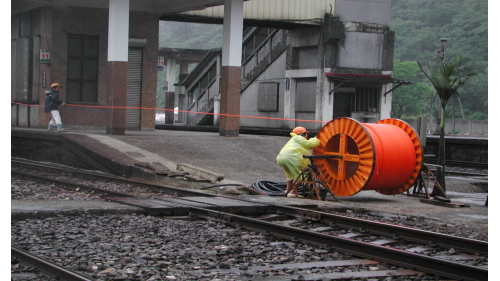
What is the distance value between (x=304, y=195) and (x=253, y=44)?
98.4 feet

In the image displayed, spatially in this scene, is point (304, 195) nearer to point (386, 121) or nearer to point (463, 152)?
point (386, 121)

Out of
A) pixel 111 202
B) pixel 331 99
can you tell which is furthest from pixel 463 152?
pixel 111 202

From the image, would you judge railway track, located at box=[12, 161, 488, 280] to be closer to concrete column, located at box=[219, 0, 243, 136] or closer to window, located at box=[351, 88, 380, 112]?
concrete column, located at box=[219, 0, 243, 136]

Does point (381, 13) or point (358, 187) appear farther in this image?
point (381, 13)

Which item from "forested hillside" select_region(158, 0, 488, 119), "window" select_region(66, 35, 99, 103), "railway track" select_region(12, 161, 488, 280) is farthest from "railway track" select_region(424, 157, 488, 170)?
"forested hillside" select_region(158, 0, 488, 119)

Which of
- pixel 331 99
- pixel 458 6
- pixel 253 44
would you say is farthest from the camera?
pixel 458 6

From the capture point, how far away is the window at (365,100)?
3650 centimetres

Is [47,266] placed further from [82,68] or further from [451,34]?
[451,34]

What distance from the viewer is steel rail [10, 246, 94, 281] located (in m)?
5.62

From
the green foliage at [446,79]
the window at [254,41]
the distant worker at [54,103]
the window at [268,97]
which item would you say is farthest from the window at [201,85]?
the green foliage at [446,79]

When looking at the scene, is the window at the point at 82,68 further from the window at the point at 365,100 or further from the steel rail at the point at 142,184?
the window at the point at 365,100

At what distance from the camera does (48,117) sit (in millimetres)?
23406

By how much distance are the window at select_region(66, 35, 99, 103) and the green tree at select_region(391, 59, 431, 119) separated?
→ 5240 centimetres

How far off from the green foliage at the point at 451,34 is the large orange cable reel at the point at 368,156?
2186 inches
